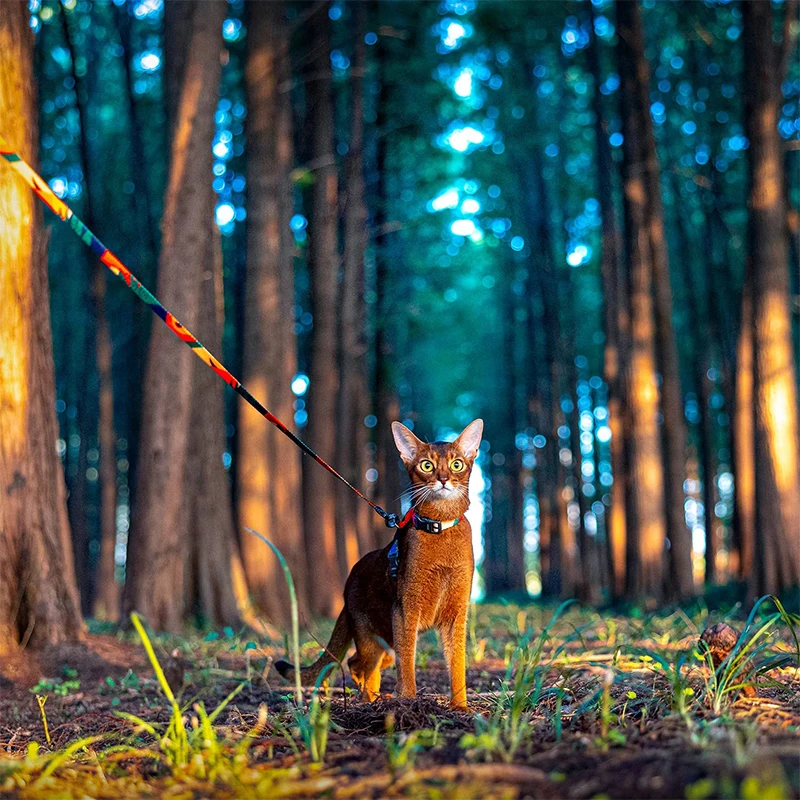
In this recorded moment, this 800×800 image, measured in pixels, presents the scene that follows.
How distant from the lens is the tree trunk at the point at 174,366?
9711 millimetres

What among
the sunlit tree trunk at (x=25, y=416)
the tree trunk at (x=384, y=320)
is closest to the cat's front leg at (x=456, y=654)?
the sunlit tree trunk at (x=25, y=416)

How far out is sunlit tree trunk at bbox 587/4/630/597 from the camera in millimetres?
17953

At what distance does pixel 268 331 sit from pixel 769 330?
648 cm

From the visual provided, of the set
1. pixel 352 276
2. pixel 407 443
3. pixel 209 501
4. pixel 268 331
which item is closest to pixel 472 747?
pixel 407 443

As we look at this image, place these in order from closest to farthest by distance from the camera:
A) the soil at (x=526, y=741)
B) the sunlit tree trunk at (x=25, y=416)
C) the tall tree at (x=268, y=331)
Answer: the soil at (x=526, y=741) → the sunlit tree trunk at (x=25, y=416) → the tall tree at (x=268, y=331)

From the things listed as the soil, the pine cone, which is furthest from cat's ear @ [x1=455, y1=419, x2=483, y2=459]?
the pine cone

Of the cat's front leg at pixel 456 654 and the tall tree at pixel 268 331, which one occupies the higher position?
the tall tree at pixel 268 331

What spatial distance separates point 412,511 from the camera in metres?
4.39

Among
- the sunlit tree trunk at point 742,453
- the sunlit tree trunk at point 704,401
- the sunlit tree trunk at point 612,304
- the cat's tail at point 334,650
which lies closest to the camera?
the cat's tail at point 334,650

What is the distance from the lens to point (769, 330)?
12172 mm

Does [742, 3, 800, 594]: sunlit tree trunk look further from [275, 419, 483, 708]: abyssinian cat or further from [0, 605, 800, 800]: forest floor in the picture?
[275, 419, 483, 708]: abyssinian cat

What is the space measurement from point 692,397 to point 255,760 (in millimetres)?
30841

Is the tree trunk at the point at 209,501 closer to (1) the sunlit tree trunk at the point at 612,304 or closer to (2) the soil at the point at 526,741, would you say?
(2) the soil at the point at 526,741

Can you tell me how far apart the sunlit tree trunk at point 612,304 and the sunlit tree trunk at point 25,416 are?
1251cm
